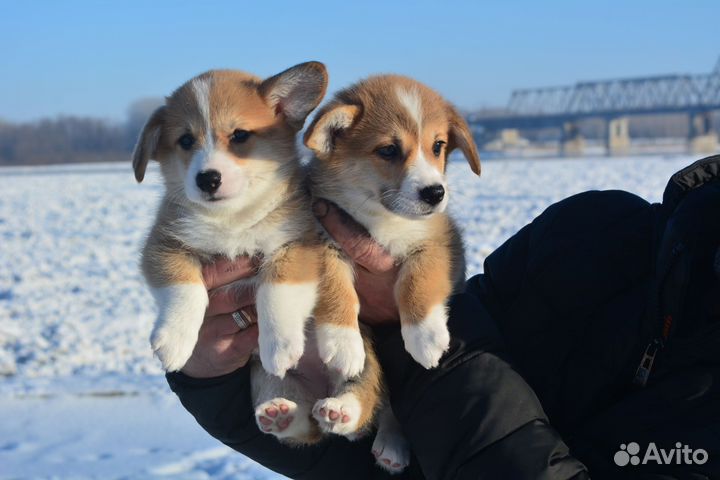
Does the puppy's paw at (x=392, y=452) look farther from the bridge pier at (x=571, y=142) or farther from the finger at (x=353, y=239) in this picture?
the bridge pier at (x=571, y=142)

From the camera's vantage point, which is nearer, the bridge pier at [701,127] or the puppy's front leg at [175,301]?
the puppy's front leg at [175,301]

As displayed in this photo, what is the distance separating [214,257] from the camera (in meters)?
2.62

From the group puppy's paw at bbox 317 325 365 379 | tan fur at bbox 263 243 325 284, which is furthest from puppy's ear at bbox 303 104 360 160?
puppy's paw at bbox 317 325 365 379

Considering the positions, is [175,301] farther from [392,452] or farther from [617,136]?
[617,136]

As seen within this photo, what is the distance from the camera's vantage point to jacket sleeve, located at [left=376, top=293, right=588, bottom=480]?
6.21 ft

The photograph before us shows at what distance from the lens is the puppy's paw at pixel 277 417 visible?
7.96 ft

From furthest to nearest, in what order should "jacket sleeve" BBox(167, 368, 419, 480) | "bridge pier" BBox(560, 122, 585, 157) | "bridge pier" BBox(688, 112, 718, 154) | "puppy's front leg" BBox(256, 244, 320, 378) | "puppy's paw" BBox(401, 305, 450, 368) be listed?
"bridge pier" BBox(688, 112, 718, 154) < "bridge pier" BBox(560, 122, 585, 157) < "jacket sleeve" BBox(167, 368, 419, 480) < "puppy's front leg" BBox(256, 244, 320, 378) < "puppy's paw" BBox(401, 305, 450, 368)

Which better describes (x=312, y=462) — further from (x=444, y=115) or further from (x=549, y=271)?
(x=444, y=115)

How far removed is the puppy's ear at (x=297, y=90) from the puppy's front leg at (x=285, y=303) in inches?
22.6

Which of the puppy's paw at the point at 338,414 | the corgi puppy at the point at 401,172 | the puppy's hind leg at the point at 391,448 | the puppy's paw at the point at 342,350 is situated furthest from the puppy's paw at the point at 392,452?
the corgi puppy at the point at 401,172

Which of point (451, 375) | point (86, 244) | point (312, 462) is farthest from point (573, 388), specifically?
point (86, 244)

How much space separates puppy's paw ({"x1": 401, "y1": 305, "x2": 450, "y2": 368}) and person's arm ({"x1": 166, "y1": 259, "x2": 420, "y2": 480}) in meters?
0.52

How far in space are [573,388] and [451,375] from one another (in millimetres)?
396

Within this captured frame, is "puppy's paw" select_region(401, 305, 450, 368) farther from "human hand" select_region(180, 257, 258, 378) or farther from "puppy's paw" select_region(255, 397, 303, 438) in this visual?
"human hand" select_region(180, 257, 258, 378)
